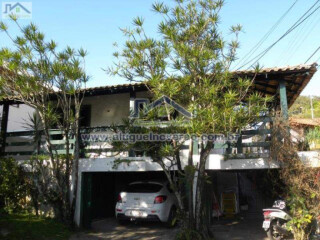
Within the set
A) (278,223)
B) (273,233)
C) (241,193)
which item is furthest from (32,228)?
(241,193)

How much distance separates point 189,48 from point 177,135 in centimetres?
213

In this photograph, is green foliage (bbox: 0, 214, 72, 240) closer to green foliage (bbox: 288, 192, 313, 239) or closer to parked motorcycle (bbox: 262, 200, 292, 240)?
parked motorcycle (bbox: 262, 200, 292, 240)

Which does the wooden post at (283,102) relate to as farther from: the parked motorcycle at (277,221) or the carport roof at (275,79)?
the parked motorcycle at (277,221)

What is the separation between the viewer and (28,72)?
335 inches

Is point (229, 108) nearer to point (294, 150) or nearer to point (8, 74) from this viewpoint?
point (294, 150)

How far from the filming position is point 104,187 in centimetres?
1138

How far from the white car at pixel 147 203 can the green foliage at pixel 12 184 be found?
11.1ft

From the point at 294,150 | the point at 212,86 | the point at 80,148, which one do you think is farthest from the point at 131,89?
the point at 294,150

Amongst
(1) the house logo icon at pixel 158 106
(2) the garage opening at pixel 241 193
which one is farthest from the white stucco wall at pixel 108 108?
(1) the house logo icon at pixel 158 106

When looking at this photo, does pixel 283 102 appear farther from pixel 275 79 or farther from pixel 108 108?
pixel 108 108

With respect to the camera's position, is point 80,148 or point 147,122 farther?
point 80,148

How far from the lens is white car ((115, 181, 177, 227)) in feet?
27.5

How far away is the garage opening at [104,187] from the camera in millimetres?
9500

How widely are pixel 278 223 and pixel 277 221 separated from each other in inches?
2.0
